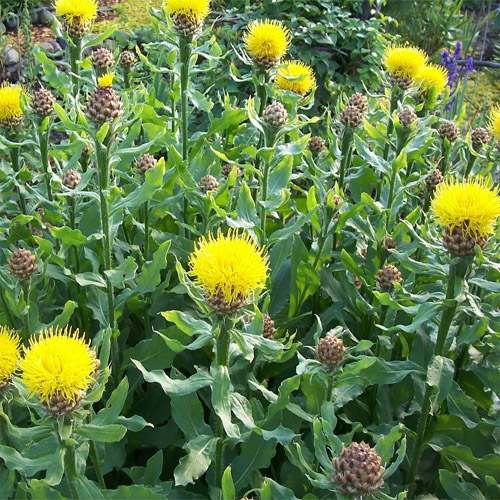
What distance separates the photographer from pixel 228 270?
204 cm

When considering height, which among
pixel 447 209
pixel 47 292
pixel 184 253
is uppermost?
pixel 447 209

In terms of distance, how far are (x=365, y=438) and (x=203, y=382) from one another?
35.2 inches

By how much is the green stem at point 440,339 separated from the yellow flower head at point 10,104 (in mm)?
1980

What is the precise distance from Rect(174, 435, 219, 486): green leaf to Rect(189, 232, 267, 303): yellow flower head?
0.55 meters

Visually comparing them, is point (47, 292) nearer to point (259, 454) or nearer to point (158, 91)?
point (259, 454)

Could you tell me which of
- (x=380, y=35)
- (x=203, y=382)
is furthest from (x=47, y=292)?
(x=380, y=35)

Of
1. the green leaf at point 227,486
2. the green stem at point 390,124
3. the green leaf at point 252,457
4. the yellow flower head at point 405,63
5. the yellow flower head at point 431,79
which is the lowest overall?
the green leaf at point 252,457

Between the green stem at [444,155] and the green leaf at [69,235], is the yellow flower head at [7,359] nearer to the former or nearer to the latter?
the green leaf at [69,235]

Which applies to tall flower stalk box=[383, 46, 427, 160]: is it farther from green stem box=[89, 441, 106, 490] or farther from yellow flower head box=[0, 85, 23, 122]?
green stem box=[89, 441, 106, 490]

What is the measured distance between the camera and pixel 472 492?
2449 millimetres

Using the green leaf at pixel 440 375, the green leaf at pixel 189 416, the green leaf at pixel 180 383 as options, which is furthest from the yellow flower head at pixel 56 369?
the green leaf at pixel 440 375

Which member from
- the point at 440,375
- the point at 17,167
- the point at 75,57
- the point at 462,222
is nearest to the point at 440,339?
the point at 440,375

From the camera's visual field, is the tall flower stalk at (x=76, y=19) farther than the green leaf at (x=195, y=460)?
Yes

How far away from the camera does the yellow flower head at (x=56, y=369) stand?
188cm
